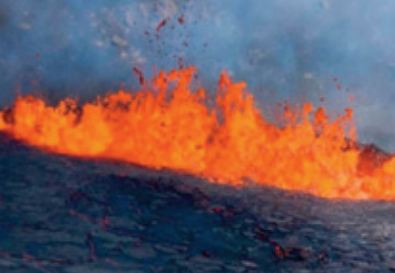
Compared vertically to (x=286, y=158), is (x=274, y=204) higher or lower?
lower

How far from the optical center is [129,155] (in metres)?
16.4

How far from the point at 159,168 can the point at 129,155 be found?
1.36 meters

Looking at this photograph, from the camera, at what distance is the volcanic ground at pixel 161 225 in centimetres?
899

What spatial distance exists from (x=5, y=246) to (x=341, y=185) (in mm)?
11540

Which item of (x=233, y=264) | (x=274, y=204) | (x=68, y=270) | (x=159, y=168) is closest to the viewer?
(x=68, y=270)

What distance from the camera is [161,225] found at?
10750mm

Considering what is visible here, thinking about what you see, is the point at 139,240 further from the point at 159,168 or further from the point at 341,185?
the point at 341,185

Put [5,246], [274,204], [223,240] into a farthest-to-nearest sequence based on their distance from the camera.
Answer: [274,204] → [223,240] → [5,246]

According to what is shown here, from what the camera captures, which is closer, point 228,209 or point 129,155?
point 228,209

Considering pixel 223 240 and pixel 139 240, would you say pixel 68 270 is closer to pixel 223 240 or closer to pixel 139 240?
pixel 139 240

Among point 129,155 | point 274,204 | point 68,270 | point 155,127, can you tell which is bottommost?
point 68,270

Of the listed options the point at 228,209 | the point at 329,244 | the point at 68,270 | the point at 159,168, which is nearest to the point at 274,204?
the point at 228,209

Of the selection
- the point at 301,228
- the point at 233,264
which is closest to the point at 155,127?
the point at 301,228

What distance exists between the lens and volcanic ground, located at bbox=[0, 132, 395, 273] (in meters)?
8.99
